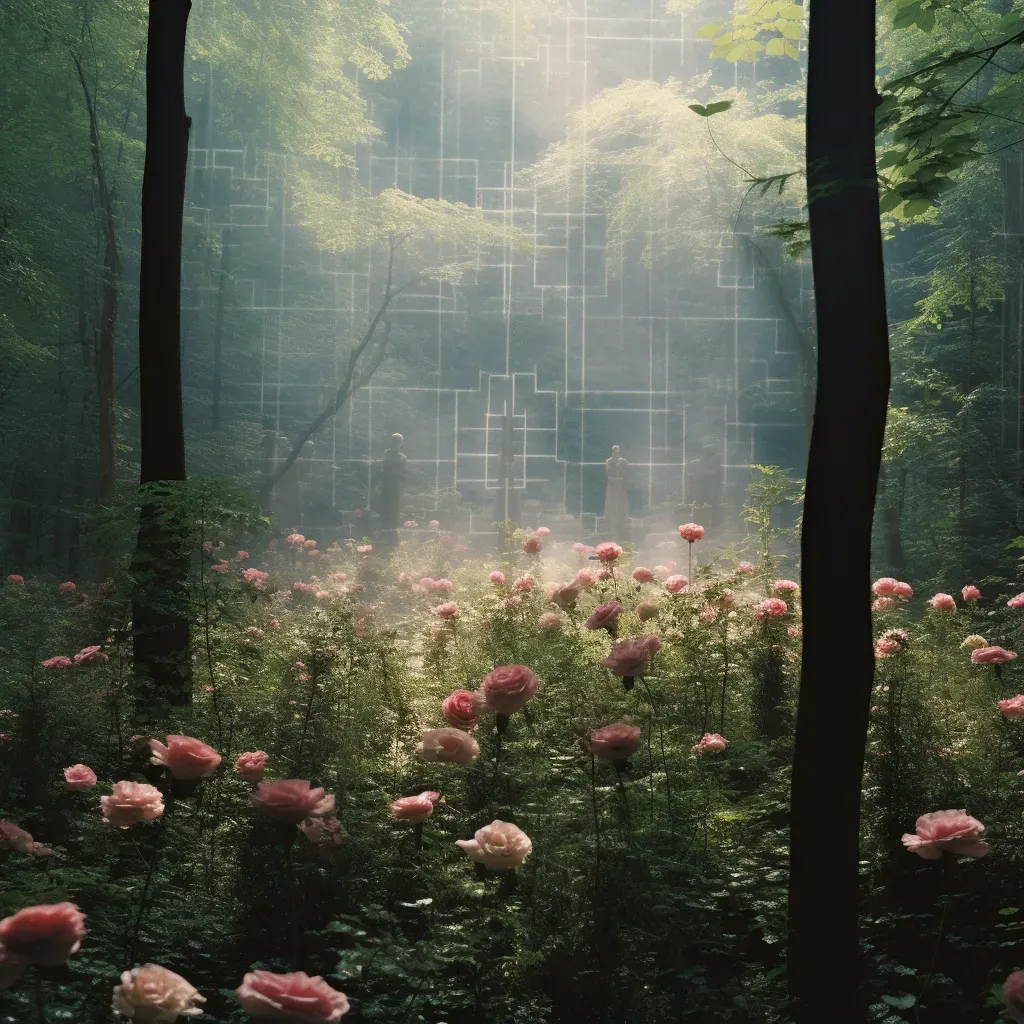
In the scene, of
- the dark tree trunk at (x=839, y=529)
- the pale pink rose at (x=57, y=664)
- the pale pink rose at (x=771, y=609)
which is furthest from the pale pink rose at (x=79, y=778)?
the pale pink rose at (x=771, y=609)

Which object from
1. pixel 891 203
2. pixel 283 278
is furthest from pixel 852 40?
pixel 283 278

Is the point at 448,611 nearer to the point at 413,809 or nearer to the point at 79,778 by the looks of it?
the point at 79,778

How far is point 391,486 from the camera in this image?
18.3 m

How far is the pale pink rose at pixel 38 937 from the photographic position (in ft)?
5.51

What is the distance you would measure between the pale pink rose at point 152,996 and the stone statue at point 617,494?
719 inches

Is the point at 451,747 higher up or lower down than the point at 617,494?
higher up

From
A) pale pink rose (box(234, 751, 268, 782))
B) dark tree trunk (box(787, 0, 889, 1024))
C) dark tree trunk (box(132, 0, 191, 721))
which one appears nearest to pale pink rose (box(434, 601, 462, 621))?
dark tree trunk (box(132, 0, 191, 721))

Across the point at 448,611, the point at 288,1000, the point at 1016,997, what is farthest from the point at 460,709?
the point at 448,611

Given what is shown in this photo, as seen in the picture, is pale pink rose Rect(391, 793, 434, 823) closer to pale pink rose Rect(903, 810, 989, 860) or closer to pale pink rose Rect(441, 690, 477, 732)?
pale pink rose Rect(441, 690, 477, 732)

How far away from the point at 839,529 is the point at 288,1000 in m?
1.91

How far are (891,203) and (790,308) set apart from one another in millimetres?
15194

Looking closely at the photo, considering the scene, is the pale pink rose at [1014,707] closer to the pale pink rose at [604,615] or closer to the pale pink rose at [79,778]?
the pale pink rose at [604,615]

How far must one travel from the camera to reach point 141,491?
196 inches

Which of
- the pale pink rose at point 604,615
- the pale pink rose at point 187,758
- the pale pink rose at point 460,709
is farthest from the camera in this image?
the pale pink rose at point 604,615
